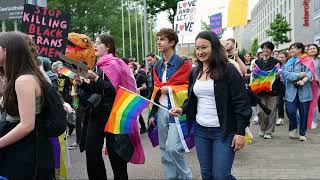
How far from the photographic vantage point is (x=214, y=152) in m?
4.69

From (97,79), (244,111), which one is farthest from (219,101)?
(97,79)

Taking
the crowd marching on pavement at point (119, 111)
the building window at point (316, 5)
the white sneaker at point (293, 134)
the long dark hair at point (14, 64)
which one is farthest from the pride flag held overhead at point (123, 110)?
the building window at point (316, 5)

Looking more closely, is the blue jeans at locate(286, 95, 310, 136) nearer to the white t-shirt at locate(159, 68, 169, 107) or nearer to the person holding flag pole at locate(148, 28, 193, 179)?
the person holding flag pole at locate(148, 28, 193, 179)

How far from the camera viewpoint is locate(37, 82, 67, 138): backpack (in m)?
3.58

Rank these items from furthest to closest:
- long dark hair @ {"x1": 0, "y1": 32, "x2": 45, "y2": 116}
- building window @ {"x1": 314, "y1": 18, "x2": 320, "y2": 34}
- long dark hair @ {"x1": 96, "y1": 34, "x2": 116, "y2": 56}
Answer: building window @ {"x1": 314, "y1": 18, "x2": 320, "y2": 34}, long dark hair @ {"x1": 96, "y1": 34, "x2": 116, "y2": 56}, long dark hair @ {"x1": 0, "y1": 32, "x2": 45, "y2": 116}

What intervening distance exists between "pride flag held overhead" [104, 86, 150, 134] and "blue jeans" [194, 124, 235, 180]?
96 cm

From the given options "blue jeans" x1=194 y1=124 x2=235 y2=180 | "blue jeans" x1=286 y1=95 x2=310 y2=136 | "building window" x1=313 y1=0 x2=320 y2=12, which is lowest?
"blue jeans" x1=286 y1=95 x2=310 y2=136

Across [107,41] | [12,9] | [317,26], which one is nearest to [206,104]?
[107,41]

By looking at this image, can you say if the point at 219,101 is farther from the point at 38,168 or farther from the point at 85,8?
the point at 85,8

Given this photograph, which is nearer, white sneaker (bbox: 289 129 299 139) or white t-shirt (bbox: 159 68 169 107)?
white t-shirt (bbox: 159 68 169 107)

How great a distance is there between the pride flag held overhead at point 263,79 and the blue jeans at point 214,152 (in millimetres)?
5509

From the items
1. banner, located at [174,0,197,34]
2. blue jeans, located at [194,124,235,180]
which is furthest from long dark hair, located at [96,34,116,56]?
banner, located at [174,0,197,34]

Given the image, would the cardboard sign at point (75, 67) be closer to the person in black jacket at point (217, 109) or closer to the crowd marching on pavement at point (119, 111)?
the crowd marching on pavement at point (119, 111)

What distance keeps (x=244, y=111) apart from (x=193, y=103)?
579 millimetres
